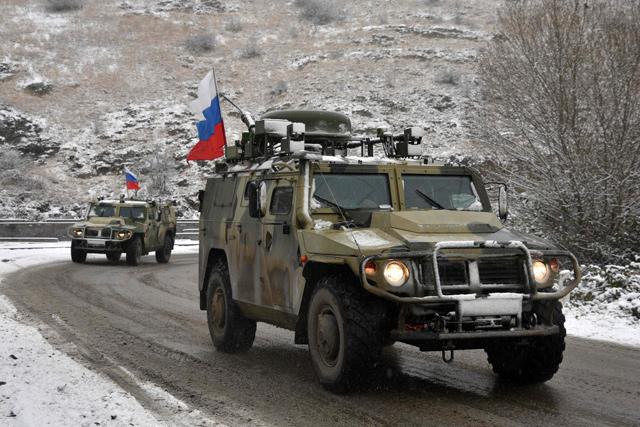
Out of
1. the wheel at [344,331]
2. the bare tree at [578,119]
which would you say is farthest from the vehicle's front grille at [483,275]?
the bare tree at [578,119]

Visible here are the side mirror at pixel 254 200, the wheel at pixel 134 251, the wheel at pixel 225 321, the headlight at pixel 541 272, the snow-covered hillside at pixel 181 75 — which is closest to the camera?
the headlight at pixel 541 272

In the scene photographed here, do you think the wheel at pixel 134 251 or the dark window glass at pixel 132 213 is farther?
the dark window glass at pixel 132 213

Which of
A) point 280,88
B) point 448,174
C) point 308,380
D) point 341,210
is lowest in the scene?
point 308,380

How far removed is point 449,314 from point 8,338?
5407 mm

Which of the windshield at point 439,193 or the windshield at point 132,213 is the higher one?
the windshield at point 439,193

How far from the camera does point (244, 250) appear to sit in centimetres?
805

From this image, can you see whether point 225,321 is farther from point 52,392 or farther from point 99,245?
point 99,245

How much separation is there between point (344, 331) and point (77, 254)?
17.9 m

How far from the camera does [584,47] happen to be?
1343 centimetres

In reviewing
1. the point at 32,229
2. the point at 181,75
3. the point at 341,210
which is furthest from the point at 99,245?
the point at 181,75

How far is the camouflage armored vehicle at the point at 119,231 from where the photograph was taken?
2209 centimetres

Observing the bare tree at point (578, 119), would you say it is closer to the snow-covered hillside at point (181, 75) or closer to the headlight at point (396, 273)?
the headlight at point (396, 273)

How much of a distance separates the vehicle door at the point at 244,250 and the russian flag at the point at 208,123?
6.34m

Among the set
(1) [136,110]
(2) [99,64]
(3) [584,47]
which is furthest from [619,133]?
(2) [99,64]
